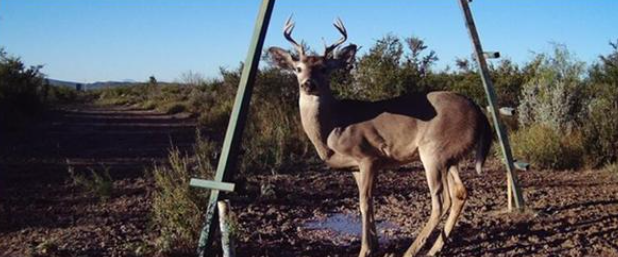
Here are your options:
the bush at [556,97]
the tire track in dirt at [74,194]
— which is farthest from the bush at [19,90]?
the bush at [556,97]

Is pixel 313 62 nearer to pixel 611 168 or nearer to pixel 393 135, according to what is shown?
pixel 393 135

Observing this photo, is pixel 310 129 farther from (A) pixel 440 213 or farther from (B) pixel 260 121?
(B) pixel 260 121

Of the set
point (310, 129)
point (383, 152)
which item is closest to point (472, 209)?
point (383, 152)

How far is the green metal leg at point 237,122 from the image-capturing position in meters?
5.32

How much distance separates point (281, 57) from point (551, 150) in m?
6.24

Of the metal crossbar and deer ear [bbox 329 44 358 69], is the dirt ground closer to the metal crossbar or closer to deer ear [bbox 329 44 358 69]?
the metal crossbar

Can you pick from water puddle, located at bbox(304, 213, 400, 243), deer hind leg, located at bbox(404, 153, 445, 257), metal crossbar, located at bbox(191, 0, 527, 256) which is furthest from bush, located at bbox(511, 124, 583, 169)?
metal crossbar, located at bbox(191, 0, 527, 256)

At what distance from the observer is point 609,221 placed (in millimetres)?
7113

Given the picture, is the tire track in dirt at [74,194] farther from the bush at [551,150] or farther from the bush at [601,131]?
the bush at [601,131]

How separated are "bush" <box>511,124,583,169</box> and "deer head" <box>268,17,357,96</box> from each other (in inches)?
222

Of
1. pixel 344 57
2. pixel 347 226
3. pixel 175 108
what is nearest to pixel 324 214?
pixel 347 226

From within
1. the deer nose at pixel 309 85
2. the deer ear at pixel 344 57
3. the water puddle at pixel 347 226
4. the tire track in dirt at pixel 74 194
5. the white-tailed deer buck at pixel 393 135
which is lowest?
the water puddle at pixel 347 226

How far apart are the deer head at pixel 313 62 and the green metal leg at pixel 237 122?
1.11 m

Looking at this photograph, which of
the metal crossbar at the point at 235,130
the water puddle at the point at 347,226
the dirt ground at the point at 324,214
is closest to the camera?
the metal crossbar at the point at 235,130
